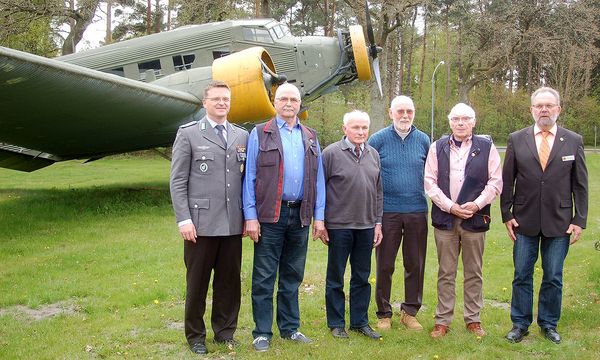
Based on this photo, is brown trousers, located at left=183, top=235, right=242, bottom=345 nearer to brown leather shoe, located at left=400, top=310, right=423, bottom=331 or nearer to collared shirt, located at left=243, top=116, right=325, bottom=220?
collared shirt, located at left=243, top=116, right=325, bottom=220

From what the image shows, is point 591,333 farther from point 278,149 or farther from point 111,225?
point 111,225

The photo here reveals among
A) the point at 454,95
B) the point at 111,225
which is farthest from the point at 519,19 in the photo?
the point at 111,225

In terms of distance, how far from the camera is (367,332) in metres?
4.54

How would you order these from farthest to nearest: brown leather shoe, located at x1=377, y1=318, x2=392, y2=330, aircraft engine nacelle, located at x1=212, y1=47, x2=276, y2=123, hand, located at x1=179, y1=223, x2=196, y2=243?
1. aircraft engine nacelle, located at x1=212, y1=47, x2=276, y2=123
2. brown leather shoe, located at x1=377, y1=318, x2=392, y2=330
3. hand, located at x1=179, y1=223, x2=196, y2=243

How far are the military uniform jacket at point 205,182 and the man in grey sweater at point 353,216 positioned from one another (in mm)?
780

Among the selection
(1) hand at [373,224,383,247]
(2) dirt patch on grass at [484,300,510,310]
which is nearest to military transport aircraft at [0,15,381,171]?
(1) hand at [373,224,383,247]

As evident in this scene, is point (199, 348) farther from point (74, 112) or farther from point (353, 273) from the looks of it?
point (74, 112)

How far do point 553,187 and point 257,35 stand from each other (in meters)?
8.65

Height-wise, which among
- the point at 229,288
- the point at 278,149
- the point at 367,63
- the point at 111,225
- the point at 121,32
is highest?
the point at 121,32

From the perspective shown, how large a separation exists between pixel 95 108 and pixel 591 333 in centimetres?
714

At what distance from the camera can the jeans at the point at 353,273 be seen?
4453 millimetres

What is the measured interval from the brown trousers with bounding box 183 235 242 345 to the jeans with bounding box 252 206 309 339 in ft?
0.52

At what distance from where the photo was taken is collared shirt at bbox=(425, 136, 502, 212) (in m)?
4.44

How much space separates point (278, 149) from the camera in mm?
4133
